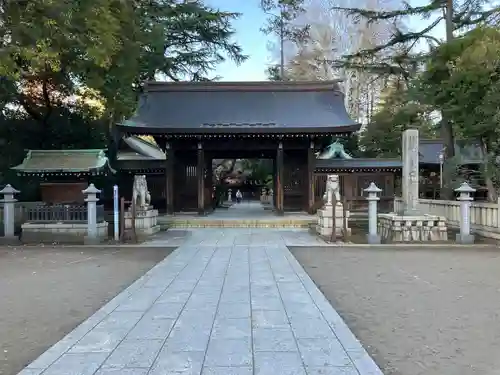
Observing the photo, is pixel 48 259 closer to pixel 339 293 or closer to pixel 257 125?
pixel 339 293

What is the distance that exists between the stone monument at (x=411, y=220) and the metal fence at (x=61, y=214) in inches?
331

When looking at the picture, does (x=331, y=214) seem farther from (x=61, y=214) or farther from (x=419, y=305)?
(x=419, y=305)

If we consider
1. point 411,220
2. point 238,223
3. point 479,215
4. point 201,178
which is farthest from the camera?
point 201,178

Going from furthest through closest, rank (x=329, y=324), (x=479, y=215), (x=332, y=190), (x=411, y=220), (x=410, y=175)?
Answer: (x=332, y=190) → (x=410, y=175) → (x=479, y=215) → (x=411, y=220) → (x=329, y=324)

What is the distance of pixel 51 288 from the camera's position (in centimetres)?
670

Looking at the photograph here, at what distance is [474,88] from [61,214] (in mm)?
12293

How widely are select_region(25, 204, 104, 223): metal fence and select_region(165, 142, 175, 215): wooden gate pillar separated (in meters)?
5.50

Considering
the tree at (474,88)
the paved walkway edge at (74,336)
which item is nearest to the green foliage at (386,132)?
the tree at (474,88)

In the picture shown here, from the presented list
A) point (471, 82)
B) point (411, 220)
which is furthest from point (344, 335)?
point (471, 82)

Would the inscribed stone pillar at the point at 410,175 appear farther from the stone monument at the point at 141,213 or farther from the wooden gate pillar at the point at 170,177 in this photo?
the wooden gate pillar at the point at 170,177

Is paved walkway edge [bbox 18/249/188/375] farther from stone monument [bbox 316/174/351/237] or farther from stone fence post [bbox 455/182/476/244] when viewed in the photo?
stone fence post [bbox 455/182/476/244]

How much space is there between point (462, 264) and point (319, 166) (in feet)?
36.9

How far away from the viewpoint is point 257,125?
61.8 feet

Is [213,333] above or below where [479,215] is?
below
